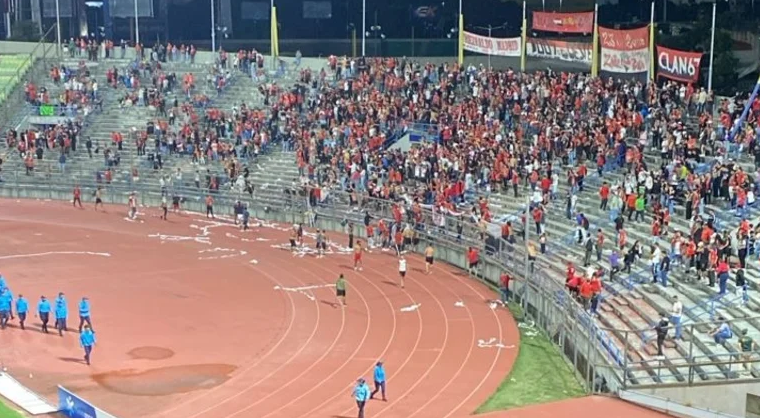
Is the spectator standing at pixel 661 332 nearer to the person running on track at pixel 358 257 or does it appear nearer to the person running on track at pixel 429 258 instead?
the person running on track at pixel 429 258

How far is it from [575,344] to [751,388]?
489 centimetres

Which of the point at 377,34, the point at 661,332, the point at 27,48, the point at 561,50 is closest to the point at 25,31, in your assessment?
the point at 27,48

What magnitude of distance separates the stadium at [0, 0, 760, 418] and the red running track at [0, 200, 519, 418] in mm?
116

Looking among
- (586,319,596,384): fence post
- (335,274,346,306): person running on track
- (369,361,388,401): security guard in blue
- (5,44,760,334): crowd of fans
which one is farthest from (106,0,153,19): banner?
(586,319,596,384): fence post

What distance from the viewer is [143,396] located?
937 inches

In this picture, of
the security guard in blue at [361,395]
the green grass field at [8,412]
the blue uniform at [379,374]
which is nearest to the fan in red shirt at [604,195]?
the blue uniform at [379,374]

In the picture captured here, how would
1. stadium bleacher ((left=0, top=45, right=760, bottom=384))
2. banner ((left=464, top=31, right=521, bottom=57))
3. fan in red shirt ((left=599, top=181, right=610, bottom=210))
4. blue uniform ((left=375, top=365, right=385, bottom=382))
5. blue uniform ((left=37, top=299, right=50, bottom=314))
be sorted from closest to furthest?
stadium bleacher ((left=0, top=45, right=760, bottom=384)) → blue uniform ((left=375, top=365, right=385, bottom=382)) → blue uniform ((left=37, top=299, right=50, bottom=314)) → fan in red shirt ((left=599, top=181, right=610, bottom=210)) → banner ((left=464, top=31, right=521, bottom=57))

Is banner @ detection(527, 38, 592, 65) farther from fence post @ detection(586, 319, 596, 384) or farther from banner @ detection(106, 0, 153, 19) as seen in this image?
banner @ detection(106, 0, 153, 19)

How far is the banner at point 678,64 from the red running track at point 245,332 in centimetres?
1152

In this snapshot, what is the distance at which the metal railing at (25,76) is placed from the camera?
5969cm

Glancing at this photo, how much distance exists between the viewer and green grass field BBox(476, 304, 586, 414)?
2336 centimetres

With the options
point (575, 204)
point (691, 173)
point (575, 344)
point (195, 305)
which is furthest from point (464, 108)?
point (575, 344)

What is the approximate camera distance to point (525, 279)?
3077cm

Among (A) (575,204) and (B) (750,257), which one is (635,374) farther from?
(A) (575,204)
